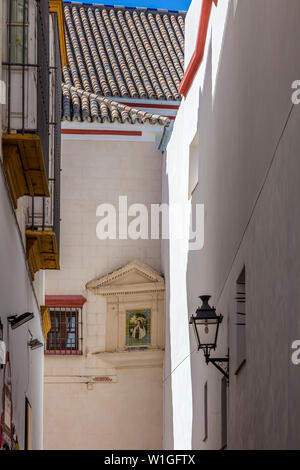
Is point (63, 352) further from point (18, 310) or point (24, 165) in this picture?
point (24, 165)

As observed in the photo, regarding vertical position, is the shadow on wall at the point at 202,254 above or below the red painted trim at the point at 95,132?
below

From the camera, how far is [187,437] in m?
16.1

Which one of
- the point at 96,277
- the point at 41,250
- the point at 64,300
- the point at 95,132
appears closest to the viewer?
the point at 41,250

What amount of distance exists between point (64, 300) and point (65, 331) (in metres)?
0.61

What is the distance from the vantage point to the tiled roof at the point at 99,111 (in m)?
20.2

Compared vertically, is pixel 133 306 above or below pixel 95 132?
below

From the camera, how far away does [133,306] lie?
2031 centimetres

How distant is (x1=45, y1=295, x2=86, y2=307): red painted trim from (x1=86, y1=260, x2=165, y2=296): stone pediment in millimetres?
305

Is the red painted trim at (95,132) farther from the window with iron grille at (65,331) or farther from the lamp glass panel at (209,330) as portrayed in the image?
the lamp glass panel at (209,330)

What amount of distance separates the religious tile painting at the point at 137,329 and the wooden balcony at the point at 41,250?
600 centimetres

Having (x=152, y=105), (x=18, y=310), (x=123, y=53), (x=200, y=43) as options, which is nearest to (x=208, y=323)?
(x=18, y=310)

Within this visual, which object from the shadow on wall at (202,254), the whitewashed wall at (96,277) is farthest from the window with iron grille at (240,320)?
the whitewashed wall at (96,277)

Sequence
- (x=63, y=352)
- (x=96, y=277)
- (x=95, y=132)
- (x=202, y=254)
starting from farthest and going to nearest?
1. (x=95, y=132)
2. (x=96, y=277)
3. (x=63, y=352)
4. (x=202, y=254)
